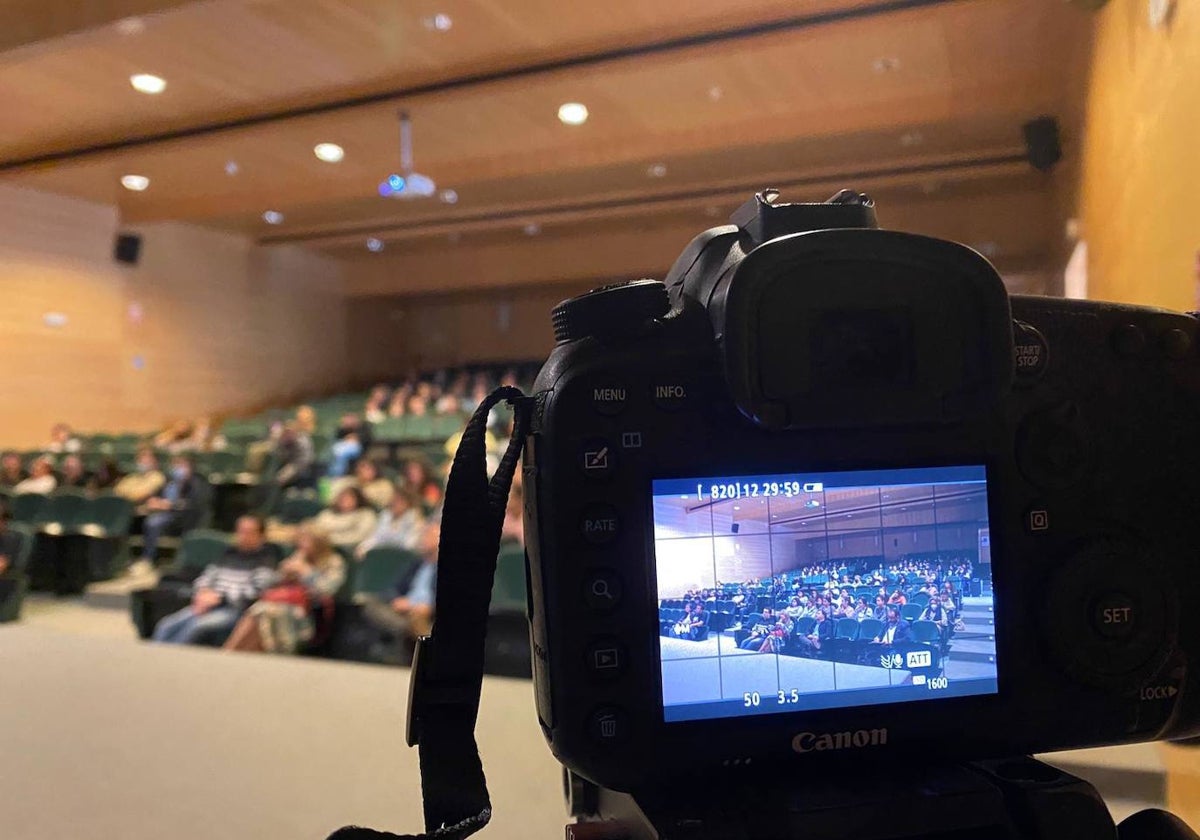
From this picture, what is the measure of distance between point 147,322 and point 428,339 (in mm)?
3567

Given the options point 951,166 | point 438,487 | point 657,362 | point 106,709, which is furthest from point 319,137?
point 657,362

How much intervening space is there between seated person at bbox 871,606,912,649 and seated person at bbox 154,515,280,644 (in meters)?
2.61

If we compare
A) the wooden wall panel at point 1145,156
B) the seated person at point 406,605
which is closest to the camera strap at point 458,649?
the wooden wall panel at point 1145,156

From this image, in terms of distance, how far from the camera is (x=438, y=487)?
150 inches

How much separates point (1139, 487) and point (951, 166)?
542 centimetres

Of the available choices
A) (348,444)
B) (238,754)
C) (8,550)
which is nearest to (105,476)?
(348,444)

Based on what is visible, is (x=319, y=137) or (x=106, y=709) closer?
(x=106, y=709)

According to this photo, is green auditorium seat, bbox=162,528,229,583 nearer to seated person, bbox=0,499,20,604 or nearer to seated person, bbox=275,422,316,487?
seated person, bbox=0,499,20,604

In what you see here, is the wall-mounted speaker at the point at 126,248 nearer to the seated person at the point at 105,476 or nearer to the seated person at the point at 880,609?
the seated person at the point at 105,476

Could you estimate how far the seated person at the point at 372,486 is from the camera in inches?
156

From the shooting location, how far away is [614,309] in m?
0.48

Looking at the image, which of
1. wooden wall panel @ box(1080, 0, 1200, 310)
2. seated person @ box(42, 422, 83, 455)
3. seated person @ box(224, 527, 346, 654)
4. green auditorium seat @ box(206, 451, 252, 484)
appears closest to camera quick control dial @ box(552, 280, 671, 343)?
wooden wall panel @ box(1080, 0, 1200, 310)

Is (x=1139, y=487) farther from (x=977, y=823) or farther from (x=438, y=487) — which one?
(x=438, y=487)

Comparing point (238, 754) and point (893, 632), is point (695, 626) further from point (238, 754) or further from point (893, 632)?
point (238, 754)
